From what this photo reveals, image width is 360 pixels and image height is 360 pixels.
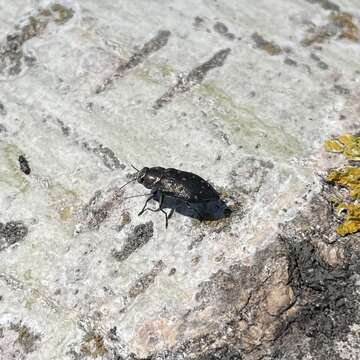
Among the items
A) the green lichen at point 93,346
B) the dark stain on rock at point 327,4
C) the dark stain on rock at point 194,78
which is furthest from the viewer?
the dark stain on rock at point 327,4

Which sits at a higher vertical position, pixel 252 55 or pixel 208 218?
pixel 252 55

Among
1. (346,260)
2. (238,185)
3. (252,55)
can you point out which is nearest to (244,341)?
(346,260)

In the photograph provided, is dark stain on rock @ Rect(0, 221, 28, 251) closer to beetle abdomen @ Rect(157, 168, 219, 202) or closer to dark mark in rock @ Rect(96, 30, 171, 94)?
beetle abdomen @ Rect(157, 168, 219, 202)

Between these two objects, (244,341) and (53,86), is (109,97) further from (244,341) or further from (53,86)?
(244,341)

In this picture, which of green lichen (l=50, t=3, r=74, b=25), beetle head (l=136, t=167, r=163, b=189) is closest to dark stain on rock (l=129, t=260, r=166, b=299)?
beetle head (l=136, t=167, r=163, b=189)

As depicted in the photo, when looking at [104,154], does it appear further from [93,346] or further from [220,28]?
Result: [220,28]

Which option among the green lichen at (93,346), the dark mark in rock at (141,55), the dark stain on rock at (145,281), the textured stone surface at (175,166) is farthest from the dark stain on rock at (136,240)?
the dark mark in rock at (141,55)

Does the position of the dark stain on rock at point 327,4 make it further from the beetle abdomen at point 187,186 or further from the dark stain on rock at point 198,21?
the beetle abdomen at point 187,186
